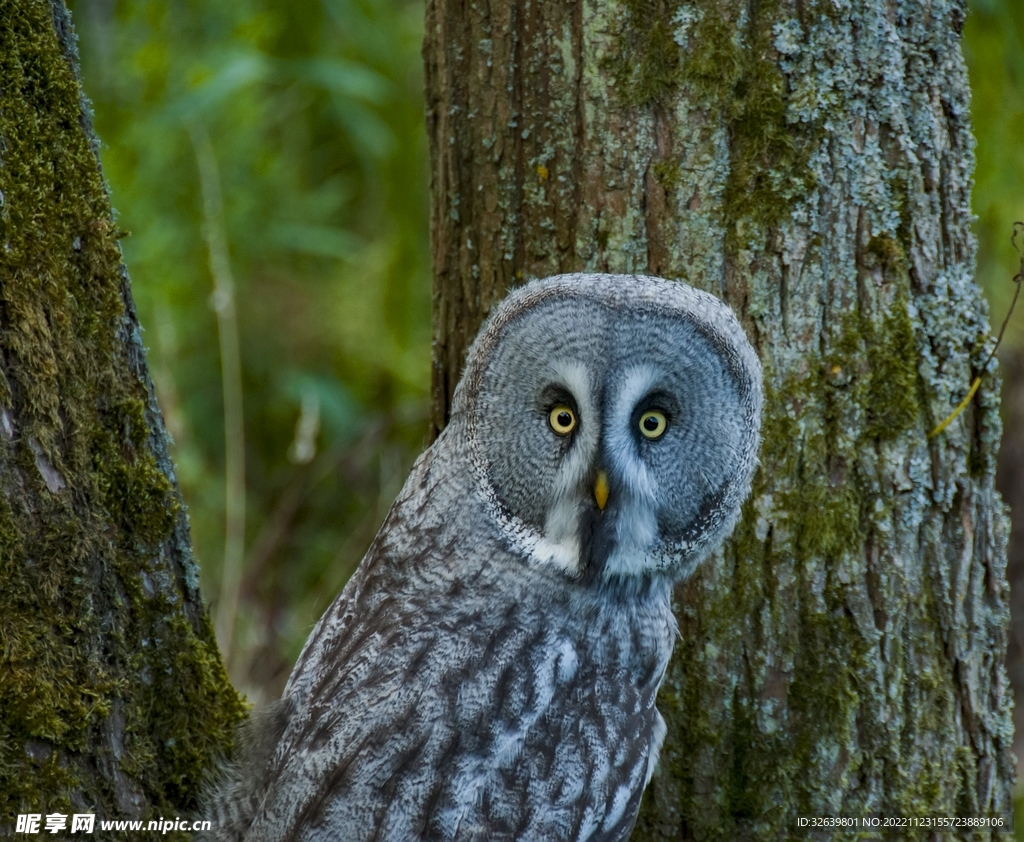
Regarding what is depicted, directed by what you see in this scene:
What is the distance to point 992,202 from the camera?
4004 mm

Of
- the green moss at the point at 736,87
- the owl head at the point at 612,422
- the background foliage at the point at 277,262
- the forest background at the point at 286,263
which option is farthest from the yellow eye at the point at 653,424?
the background foliage at the point at 277,262

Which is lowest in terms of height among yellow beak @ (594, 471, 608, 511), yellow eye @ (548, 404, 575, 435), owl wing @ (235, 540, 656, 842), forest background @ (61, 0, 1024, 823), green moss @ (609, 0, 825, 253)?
owl wing @ (235, 540, 656, 842)

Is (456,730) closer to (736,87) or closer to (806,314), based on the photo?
(806,314)

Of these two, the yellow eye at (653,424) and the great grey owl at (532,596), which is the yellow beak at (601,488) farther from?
the yellow eye at (653,424)

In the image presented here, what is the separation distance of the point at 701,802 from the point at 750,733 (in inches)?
7.7

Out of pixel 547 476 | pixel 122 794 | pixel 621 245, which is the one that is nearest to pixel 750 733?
pixel 547 476

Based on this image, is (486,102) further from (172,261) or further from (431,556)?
(172,261)

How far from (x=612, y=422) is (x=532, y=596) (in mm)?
404

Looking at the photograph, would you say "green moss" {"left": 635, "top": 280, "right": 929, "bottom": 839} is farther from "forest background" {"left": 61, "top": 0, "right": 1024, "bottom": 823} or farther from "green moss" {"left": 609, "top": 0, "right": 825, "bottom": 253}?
"forest background" {"left": 61, "top": 0, "right": 1024, "bottom": 823}

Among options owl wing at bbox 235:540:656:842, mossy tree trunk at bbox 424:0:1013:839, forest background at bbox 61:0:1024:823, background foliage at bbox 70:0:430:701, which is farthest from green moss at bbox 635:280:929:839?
background foliage at bbox 70:0:430:701

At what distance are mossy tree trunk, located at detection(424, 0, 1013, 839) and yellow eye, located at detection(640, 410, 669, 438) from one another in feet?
1.34

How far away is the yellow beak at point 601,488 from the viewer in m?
1.79

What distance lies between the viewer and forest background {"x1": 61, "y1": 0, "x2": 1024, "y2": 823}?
396 centimetres

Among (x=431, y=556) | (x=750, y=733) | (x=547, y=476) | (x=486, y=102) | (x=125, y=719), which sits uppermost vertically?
(x=486, y=102)
